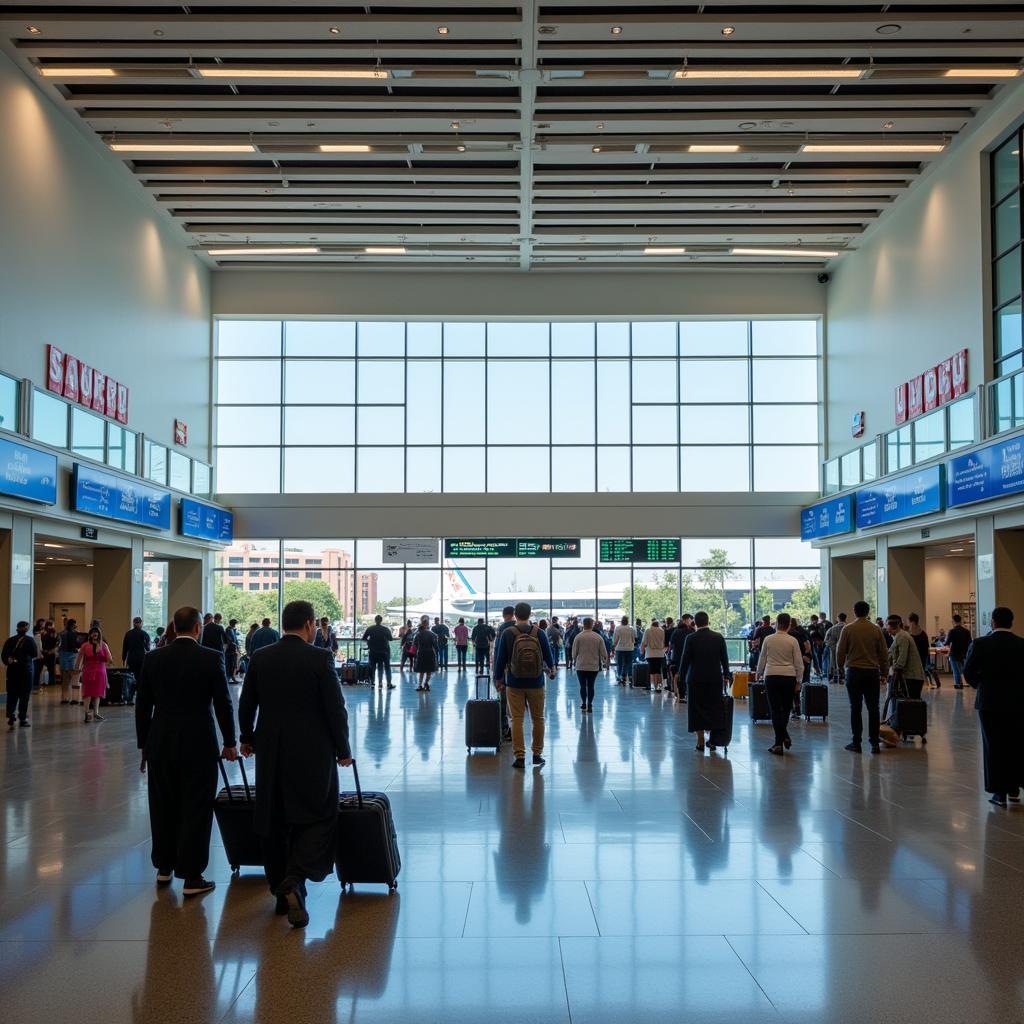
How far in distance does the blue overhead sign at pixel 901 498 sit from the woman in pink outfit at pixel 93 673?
50.8 ft

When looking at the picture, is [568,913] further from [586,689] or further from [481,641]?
[481,641]

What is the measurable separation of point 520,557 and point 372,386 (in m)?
6.94

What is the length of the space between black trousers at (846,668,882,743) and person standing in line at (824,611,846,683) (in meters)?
11.7

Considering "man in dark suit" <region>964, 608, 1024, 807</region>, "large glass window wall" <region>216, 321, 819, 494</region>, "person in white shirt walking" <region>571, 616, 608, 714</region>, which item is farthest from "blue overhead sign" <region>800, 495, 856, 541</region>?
"man in dark suit" <region>964, 608, 1024, 807</region>

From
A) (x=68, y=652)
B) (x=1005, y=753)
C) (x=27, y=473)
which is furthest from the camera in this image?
(x=68, y=652)

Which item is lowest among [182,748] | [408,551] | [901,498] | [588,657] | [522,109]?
[588,657]

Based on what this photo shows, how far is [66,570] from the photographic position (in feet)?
92.1

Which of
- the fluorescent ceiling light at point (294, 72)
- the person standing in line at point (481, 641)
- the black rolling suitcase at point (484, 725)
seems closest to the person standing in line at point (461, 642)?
the person standing in line at point (481, 641)

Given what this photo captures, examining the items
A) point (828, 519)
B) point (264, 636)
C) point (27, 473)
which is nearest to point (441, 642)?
point (264, 636)

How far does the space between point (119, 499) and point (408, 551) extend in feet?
30.8

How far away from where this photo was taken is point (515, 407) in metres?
31.5

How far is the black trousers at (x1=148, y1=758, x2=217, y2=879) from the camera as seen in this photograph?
5.79 metres

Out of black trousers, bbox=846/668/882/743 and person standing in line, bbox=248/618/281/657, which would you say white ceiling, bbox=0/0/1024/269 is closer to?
person standing in line, bbox=248/618/281/657

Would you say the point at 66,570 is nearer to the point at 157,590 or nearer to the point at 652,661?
the point at 157,590
